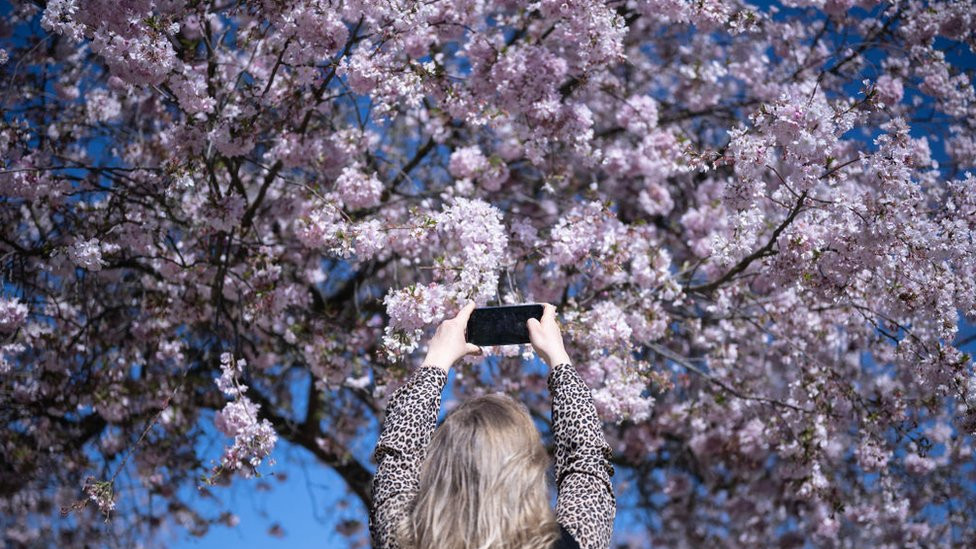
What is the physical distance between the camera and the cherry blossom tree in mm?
3713

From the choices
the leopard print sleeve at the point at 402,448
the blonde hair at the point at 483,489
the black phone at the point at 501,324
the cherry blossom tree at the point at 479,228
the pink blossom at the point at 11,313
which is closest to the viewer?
the blonde hair at the point at 483,489

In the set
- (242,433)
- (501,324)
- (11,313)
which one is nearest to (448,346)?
(501,324)

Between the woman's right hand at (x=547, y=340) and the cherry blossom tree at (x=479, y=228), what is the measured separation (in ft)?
4.25

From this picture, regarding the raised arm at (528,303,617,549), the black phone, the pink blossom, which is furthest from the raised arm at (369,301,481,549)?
the pink blossom

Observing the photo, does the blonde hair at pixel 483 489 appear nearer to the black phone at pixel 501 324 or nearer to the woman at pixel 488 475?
the woman at pixel 488 475

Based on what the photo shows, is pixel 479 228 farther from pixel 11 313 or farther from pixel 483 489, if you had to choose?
pixel 11 313

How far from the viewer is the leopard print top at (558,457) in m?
1.72

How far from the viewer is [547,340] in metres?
2.03

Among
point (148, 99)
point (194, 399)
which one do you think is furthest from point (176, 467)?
point (148, 99)

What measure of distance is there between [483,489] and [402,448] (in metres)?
0.27

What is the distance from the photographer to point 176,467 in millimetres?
6086

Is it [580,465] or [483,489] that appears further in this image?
[580,465]

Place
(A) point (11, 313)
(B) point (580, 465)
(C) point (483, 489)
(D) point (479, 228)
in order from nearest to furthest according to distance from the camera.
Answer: (C) point (483, 489), (B) point (580, 465), (D) point (479, 228), (A) point (11, 313)

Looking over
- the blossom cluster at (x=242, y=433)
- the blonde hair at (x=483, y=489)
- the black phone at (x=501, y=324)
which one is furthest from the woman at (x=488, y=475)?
the blossom cluster at (x=242, y=433)
